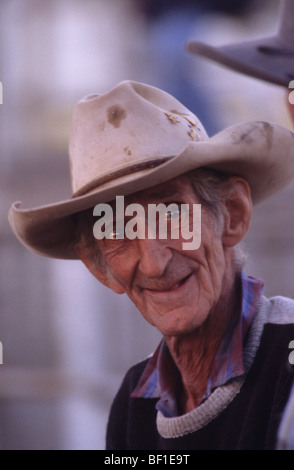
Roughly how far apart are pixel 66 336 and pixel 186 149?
4.60 meters

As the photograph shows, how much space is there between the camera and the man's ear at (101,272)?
227 centimetres

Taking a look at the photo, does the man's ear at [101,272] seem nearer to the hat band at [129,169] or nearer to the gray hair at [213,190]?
the gray hair at [213,190]

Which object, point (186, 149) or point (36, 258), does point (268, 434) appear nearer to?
point (186, 149)

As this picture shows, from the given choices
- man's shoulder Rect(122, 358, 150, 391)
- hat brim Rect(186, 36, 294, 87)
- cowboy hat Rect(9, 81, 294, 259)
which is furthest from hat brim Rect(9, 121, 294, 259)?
hat brim Rect(186, 36, 294, 87)

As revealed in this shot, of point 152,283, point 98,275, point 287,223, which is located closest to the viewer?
point 152,283

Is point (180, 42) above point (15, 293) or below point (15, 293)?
above

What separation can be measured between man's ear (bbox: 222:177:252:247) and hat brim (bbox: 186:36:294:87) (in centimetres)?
82

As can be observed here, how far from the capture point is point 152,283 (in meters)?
2.07

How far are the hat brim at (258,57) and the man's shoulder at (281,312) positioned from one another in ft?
3.42

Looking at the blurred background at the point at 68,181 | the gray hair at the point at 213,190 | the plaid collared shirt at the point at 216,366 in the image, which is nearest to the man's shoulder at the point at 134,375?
the plaid collared shirt at the point at 216,366

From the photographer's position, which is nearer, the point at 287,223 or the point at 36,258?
the point at 287,223

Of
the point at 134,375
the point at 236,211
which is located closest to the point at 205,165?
the point at 236,211

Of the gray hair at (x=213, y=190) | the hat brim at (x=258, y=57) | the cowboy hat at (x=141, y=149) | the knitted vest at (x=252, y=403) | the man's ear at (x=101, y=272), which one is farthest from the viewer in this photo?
the hat brim at (x=258, y=57)

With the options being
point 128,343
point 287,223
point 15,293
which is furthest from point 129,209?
point 15,293
